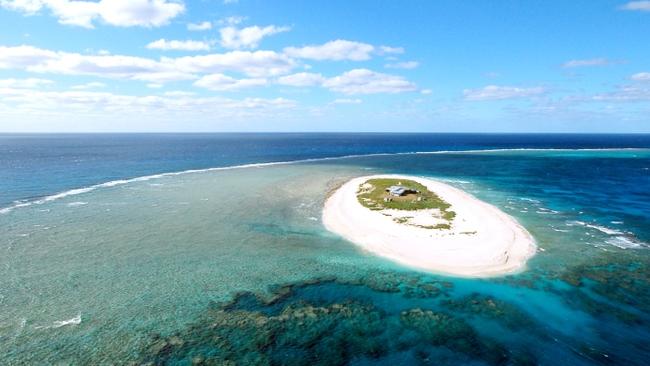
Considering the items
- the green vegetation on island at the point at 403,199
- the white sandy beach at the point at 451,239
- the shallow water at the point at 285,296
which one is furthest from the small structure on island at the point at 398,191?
the shallow water at the point at 285,296

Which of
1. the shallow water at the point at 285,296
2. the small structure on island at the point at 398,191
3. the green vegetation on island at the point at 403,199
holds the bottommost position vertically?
the shallow water at the point at 285,296

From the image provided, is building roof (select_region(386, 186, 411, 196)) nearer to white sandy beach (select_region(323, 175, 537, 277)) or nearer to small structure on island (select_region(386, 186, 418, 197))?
small structure on island (select_region(386, 186, 418, 197))

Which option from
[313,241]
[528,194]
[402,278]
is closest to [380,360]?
[402,278]

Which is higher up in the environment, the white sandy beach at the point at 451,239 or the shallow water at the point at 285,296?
the white sandy beach at the point at 451,239

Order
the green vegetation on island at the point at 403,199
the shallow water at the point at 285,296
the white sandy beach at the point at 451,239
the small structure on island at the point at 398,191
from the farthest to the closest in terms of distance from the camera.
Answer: the small structure on island at the point at 398,191 → the green vegetation on island at the point at 403,199 → the white sandy beach at the point at 451,239 → the shallow water at the point at 285,296

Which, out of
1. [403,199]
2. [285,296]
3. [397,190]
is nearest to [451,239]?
[403,199]

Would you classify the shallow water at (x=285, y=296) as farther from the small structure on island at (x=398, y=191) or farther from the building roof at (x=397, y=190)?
the building roof at (x=397, y=190)

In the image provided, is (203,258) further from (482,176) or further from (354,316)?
(482,176)
